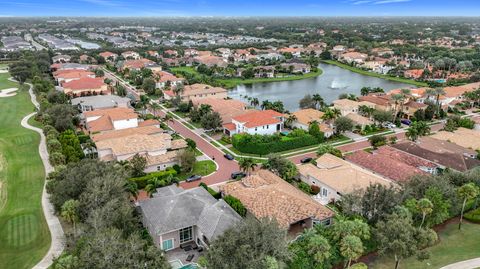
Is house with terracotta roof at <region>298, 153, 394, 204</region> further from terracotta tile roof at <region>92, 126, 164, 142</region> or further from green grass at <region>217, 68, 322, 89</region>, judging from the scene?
green grass at <region>217, 68, 322, 89</region>

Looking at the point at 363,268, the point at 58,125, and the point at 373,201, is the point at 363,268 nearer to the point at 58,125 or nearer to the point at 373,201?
the point at 373,201

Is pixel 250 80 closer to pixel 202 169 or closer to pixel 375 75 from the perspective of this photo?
pixel 375 75

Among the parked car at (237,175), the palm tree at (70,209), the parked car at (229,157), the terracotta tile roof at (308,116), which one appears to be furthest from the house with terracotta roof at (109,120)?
the palm tree at (70,209)

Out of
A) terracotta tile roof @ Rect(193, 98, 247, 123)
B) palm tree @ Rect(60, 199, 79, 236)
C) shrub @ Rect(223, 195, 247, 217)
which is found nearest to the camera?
palm tree @ Rect(60, 199, 79, 236)

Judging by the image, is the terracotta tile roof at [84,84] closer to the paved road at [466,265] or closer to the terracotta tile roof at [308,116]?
the terracotta tile roof at [308,116]

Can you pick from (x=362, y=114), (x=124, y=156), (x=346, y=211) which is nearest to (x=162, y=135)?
(x=124, y=156)

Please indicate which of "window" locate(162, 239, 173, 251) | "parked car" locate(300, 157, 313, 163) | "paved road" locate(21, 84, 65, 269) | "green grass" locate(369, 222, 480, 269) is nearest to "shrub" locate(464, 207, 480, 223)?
"green grass" locate(369, 222, 480, 269)

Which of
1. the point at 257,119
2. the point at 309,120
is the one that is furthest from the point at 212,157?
the point at 309,120
